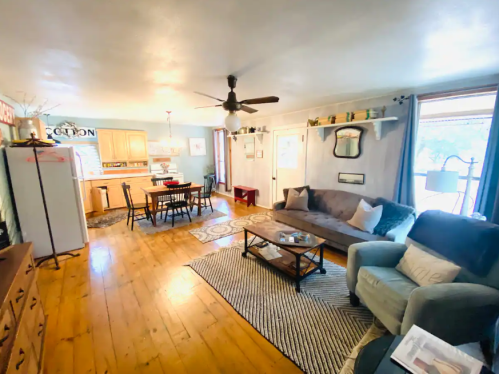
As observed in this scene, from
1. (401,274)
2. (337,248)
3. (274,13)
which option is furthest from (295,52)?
(337,248)

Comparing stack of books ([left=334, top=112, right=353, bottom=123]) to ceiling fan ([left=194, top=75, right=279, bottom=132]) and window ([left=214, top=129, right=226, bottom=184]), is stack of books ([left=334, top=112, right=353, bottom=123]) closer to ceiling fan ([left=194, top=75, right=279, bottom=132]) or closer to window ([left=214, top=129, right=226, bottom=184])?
ceiling fan ([left=194, top=75, right=279, bottom=132])

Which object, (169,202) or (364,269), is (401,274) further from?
(169,202)

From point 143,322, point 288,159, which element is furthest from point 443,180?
point 143,322

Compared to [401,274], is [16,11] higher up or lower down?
higher up

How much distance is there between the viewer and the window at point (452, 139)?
2.57 m

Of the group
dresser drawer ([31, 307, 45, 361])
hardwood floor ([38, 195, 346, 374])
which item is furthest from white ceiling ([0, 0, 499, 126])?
hardwood floor ([38, 195, 346, 374])

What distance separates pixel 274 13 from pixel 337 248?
293cm

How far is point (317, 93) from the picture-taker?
10.6 ft

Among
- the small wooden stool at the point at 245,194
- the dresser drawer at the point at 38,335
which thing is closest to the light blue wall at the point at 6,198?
the dresser drawer at the point at 38,335

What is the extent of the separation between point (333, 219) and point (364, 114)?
176 cm

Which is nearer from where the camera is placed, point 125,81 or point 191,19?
point 191,19

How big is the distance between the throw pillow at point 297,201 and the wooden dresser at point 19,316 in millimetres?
3424

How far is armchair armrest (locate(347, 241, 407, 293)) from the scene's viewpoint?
78.0 inches

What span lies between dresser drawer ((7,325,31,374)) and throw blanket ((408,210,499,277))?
2.93 m
